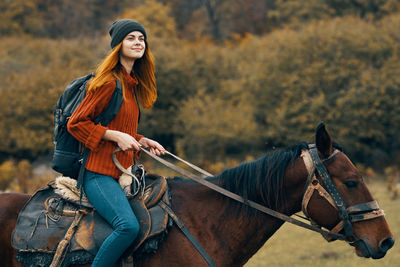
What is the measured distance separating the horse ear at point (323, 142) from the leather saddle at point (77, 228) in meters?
1.19

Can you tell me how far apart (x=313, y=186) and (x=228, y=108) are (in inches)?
846

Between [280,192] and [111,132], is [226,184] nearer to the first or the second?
[280,192]

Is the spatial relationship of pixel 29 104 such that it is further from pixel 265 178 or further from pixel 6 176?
pixel 265 178

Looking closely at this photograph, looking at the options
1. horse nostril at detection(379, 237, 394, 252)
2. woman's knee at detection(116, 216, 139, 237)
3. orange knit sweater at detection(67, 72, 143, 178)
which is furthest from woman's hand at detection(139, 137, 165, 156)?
horse nostril at detection(379, 237, 394, 252)

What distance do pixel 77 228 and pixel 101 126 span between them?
781 mm

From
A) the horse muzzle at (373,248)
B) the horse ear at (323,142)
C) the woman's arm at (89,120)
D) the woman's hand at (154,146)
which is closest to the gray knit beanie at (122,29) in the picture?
the woman's arm at (89,120)

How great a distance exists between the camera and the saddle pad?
3.61m

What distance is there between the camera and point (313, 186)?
361 cm

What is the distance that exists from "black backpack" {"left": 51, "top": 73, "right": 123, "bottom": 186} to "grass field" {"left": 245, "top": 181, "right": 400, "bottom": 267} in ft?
17.1

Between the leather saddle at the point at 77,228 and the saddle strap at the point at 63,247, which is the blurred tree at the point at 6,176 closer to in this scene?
the leather saddle at the point at 77,228

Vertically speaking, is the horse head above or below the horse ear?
below

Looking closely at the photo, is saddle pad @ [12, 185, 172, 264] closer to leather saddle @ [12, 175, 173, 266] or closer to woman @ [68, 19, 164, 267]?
leather saddle @ [12, 175, 173, 266]

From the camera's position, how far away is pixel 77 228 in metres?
3.70

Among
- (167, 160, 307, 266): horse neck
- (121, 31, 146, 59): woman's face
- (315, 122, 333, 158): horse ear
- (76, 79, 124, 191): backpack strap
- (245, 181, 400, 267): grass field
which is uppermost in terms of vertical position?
(121, 31, 146, 59): woman's face
